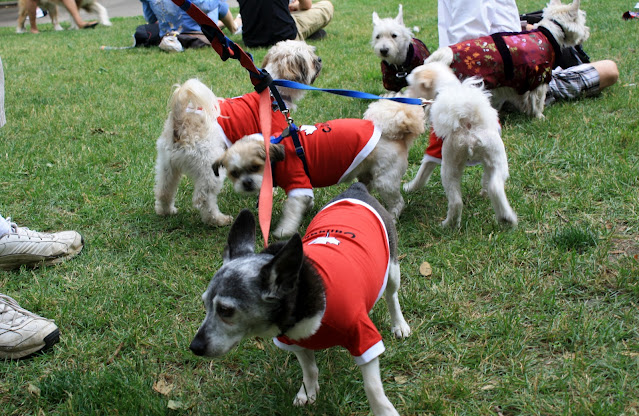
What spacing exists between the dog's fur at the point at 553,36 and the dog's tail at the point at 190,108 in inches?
104

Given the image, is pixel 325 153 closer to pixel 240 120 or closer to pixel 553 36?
pixel 240 120

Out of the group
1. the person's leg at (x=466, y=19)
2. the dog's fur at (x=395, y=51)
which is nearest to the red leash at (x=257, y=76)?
the dog's fur at (x=395, y=51)

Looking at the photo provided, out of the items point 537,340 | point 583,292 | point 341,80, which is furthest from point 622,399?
point 341,80

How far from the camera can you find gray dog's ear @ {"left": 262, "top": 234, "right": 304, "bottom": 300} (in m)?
1.74

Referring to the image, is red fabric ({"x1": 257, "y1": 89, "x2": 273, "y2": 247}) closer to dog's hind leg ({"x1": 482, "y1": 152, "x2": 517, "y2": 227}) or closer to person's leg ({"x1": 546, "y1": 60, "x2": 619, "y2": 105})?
dog's hind leg ({"x1": 482, "y1": 152, "x2": 517, "y2": 227})

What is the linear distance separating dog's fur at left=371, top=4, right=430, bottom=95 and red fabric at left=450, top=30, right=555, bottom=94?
115cm

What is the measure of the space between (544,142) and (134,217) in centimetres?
380

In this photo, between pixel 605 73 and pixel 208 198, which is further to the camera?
pixel 605 73

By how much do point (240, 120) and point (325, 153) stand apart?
0.92 m

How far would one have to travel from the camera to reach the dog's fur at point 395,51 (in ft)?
20.6

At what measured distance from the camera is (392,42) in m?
6.34

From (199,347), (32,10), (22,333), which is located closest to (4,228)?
(22,333)

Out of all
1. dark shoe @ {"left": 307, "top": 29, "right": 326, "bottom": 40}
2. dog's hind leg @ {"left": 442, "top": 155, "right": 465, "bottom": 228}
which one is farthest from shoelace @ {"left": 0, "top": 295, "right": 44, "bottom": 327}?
dark shoe @ {"left": 307, "top": 29, "right": 326, "bottom": 40}

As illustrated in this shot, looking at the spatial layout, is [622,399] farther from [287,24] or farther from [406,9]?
[406,9]
